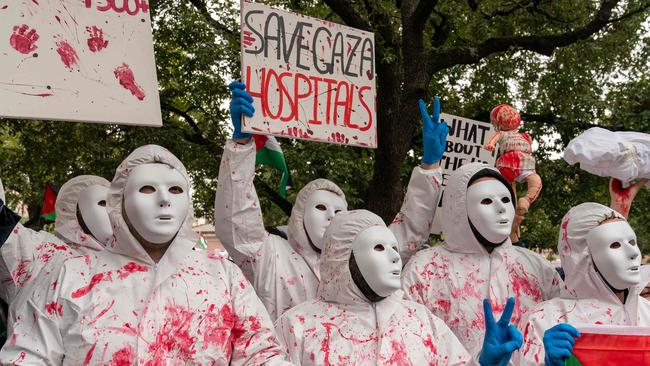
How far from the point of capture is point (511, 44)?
9.18 meters

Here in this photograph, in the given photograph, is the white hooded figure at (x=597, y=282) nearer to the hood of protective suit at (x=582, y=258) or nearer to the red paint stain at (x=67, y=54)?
the hood of protective suit at (x=582, y=258)

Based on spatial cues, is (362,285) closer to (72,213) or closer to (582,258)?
(582,258)

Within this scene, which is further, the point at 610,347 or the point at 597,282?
the point at 597,282

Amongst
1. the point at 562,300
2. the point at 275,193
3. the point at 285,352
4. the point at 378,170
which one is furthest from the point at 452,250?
the point at 275,193

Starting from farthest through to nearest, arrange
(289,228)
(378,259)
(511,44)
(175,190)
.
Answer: (511,44) < (289,228) < (378,259) < (175,190)

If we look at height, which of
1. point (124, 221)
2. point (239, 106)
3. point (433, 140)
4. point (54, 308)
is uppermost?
point (239, 106)

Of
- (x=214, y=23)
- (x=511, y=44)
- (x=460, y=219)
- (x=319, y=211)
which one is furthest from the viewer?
(x=214, y=23)

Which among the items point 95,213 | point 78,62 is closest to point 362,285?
point 78,62

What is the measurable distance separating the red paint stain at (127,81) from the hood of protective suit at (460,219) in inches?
69.8

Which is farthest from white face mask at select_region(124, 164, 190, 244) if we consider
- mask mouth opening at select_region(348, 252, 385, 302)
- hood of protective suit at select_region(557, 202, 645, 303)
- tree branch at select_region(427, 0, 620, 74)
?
tree branch at select_region(427, 0, 620, 74)

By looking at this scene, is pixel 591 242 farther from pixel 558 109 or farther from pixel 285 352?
pixel 558 109

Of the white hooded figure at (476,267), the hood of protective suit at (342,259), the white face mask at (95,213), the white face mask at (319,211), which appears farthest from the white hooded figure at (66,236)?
the white hooded figure at (476,267)

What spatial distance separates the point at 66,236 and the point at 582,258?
132 inches

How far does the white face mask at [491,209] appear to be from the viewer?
4750 millimetres
